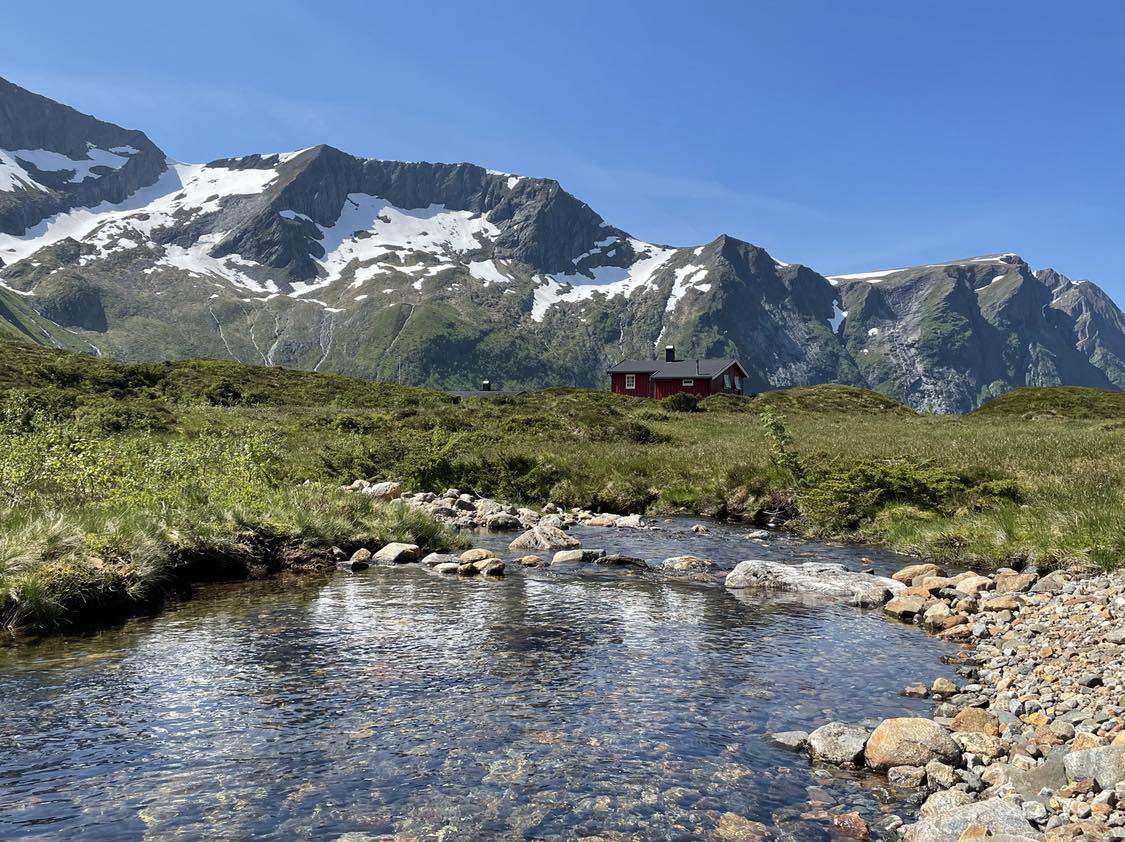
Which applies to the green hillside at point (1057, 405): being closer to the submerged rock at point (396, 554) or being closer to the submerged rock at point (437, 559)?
the submerged rock at point (437, 559)

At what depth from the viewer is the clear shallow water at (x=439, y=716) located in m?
6.07

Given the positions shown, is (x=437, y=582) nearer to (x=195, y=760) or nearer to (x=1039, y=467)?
(x=195, y=760)

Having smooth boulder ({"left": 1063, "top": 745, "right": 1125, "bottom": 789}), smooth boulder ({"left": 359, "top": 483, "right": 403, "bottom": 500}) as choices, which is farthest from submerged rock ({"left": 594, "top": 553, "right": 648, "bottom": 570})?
smooth boulder ({"left": 1063, "top": 745, "right": 1125, "bottom": 789})

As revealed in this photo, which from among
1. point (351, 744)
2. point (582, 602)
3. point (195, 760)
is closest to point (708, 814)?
point (351, 744)

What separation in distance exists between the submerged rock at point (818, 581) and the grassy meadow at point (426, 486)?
3.45 meters

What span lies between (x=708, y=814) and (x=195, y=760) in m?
4.90

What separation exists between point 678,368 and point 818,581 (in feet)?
320

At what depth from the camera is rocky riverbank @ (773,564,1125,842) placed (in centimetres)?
560

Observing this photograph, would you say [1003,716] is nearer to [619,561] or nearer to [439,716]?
[439,716]

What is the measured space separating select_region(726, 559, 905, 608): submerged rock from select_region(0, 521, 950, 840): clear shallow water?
1.25 metres

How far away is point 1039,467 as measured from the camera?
25109 mm

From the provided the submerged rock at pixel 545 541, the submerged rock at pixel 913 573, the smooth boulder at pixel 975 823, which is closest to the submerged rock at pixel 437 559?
the submerged rock at pixel 545 541

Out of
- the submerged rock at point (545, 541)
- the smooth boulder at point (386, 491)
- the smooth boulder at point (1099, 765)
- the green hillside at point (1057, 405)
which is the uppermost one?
the green hillside at point (1057, 405)

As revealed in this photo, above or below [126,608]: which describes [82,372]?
above
